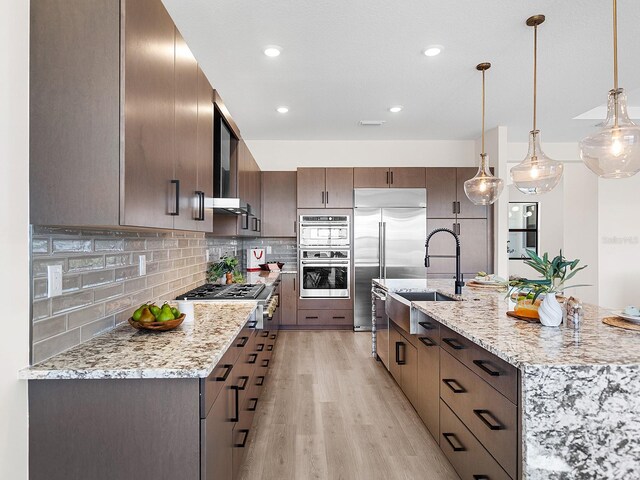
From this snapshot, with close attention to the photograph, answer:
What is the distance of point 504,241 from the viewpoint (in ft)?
17.1

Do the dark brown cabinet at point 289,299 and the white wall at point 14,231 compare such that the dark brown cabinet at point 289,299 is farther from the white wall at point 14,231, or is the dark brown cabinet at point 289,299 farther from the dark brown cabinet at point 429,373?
the white wall at point 14,231

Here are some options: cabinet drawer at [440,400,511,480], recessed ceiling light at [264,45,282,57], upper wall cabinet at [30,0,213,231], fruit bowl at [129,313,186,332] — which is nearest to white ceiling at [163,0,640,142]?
recessed ceiling light at [264,45,282,57]

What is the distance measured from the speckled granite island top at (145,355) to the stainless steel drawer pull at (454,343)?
1.07 meters

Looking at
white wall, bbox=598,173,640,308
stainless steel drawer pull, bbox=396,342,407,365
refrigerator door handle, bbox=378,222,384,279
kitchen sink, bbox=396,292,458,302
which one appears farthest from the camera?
white wall, bbox=598,173,640,308

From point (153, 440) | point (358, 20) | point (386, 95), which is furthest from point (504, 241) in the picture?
point (153, 440)

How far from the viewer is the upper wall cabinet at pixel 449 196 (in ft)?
17.4

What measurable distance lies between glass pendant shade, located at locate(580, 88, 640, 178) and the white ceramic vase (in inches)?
38.5

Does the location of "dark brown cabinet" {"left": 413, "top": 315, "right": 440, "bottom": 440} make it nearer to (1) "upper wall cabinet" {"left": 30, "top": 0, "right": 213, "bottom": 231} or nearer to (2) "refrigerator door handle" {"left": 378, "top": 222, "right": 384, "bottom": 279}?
(1) "upper wall cabinet" {"left": 30, "top": 0, "right": 213, "bottom": 231}

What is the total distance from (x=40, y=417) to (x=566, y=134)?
645cm

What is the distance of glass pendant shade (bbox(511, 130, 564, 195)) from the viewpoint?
2980 mm

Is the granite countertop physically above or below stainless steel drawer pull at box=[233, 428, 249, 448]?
above

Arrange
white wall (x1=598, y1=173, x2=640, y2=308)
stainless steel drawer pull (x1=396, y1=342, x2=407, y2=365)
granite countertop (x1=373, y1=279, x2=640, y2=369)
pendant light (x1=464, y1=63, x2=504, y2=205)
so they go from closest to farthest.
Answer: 1. granite countertop (x1=373, y1=279, x2=640, y2=369)
2. stainless steel drawer pull (x1=396, y1=342, x2=407, y2=365)
3. pendant light (x1=464, y1=63, x2=504, y2=205)
4. white wall (x1=598, y1=173, x2=640, y2=308)

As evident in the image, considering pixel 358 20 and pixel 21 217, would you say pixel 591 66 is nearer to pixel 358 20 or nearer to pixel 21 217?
pixel 358 20

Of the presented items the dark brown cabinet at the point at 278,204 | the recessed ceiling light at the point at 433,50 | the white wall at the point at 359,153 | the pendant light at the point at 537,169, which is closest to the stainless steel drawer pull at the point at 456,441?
the pendant light at the point at 537,169
